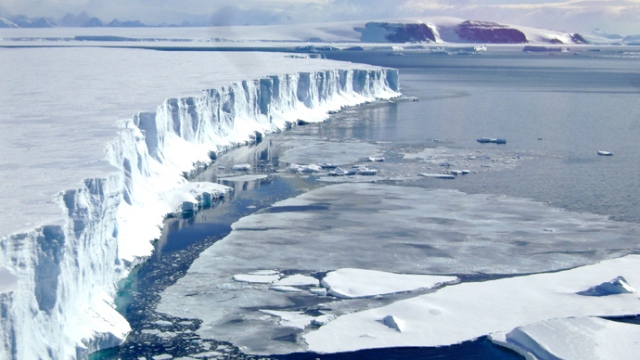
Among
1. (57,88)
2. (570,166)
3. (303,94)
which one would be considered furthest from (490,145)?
(57,88)

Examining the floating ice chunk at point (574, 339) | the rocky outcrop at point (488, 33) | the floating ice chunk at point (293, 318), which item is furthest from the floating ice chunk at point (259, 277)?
the rocky outcrop at point (488, 33)

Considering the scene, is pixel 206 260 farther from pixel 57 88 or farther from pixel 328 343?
pixel 57 88

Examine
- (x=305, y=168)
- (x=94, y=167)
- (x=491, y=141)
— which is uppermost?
(x=94, y=167)

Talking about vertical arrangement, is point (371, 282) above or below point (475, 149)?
below

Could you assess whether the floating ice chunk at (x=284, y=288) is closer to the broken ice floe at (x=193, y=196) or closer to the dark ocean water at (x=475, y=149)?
the dark ocean water at (x=475, y=149)

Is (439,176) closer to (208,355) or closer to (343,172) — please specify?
(343,172)

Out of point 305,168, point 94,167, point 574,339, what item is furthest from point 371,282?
point 305,168

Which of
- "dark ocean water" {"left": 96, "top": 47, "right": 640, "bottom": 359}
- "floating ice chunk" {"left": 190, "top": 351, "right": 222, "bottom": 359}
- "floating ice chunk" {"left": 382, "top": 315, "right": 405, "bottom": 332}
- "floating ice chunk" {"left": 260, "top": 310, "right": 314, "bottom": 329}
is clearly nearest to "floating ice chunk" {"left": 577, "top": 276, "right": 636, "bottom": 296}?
"dark ocean water" {"left": 96, "top": 47, "right": 640, "bottom": 359}
